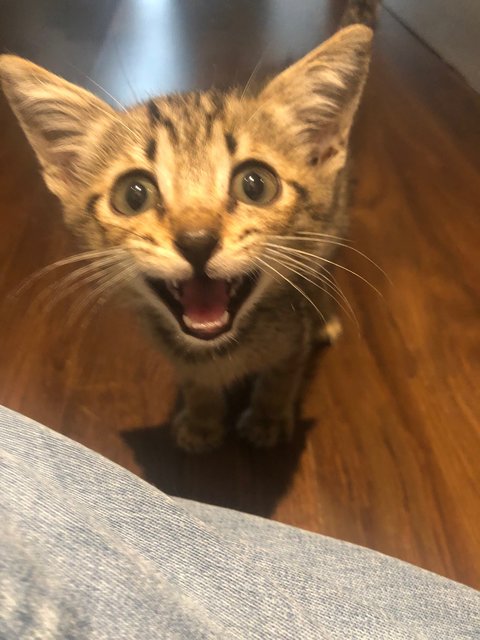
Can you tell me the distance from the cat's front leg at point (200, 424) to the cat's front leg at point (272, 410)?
0.18 feet

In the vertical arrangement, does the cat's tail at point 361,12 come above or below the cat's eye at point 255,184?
above

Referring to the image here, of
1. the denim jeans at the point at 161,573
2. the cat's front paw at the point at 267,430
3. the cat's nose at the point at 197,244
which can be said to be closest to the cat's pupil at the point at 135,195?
the cat's nose at the point at 197,244

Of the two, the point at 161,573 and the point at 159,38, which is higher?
the point at 159,38

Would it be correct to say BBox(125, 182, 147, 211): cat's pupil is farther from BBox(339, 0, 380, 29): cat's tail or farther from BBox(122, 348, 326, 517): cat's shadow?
BBox(339, 0, 380, 29): cat's tail

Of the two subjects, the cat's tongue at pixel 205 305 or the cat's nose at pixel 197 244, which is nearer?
the cat's nose at pixel 197 244

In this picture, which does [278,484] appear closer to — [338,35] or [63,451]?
[63,451]

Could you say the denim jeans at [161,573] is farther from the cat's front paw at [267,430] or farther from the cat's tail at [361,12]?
the cat's tail at [361,12]

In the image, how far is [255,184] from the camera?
0.76 m

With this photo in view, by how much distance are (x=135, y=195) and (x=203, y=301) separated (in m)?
0.16

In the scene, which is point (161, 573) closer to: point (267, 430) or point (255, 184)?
point (255, 184)

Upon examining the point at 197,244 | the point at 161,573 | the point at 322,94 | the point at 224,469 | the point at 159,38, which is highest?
the point at 159,38

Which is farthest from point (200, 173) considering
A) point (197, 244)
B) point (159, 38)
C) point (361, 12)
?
point (159, 38)

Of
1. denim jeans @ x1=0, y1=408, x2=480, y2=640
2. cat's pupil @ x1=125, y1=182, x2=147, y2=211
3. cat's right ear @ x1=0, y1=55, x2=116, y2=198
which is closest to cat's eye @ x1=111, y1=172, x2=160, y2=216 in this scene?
cat's pupil @ x1=125, y1=182, x2=147, y2=211

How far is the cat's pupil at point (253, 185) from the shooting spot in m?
0.75
